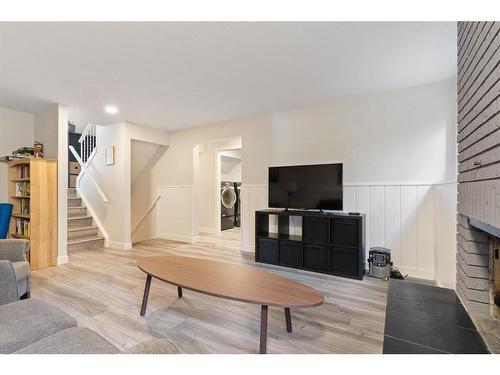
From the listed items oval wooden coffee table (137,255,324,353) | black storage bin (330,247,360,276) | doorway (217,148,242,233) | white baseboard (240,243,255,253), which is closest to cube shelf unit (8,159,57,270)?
oval wooden coffee table (137,255,324,353)

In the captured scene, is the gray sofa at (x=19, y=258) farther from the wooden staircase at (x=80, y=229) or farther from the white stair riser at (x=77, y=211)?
the white stair riser at (x=77, y=211)

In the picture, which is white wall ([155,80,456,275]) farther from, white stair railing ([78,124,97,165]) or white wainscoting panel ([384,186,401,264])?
white stair railing ([78,124,97,165])

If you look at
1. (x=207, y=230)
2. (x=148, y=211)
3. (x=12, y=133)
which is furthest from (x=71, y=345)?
(x=207, y=230)

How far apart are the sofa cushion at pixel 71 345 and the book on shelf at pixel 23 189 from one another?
3378 millimetres

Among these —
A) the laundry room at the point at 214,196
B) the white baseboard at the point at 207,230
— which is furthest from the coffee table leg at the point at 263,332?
the white baseboard at the point at 207,230

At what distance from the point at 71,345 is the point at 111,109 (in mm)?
3556

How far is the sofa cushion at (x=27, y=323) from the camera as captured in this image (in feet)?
3.57

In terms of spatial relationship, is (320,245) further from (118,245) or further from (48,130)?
(48,130)

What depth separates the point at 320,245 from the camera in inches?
122

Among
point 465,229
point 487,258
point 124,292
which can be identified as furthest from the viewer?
point 124,292

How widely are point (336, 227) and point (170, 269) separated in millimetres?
1996
